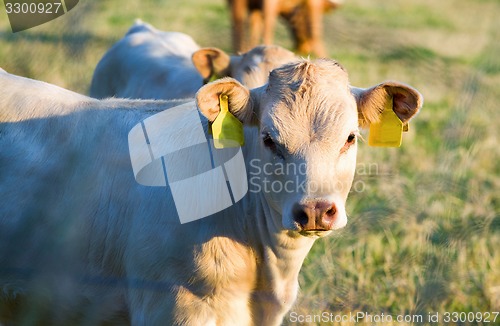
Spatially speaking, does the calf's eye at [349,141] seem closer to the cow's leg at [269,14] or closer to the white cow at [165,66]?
the white cow at [165,66]

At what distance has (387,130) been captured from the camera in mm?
3658

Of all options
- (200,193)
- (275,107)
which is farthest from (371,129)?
(200,193)

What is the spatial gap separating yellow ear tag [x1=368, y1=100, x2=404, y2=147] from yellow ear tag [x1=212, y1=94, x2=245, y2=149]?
2.17 ft

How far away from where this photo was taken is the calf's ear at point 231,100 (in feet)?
10.9

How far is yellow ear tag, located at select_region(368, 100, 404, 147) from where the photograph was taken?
11.9 feet

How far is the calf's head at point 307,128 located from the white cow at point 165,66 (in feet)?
7.89

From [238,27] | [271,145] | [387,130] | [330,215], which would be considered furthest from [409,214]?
[330,215]

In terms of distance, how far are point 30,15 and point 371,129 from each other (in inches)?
97.3

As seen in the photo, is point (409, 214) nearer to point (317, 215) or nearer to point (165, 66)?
point (165, 66)

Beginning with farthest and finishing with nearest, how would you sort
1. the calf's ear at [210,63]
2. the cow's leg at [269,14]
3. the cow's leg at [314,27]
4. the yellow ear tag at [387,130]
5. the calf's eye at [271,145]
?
the cow's leg at [269,14], the calf's ear at [210,63], the cow's leg at [314,27], the yellow ear tag at [387,130], the calf's eye at [271,145]

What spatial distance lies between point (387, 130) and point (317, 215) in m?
0.86

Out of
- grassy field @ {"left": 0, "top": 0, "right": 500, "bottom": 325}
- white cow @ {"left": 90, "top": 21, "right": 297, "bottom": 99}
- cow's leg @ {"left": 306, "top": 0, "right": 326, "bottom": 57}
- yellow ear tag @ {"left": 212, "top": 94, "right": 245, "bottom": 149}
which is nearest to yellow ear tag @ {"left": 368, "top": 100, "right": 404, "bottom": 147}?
grassy field @ {"left": 0, "top": 0, "right": 500, "bottom": 325}

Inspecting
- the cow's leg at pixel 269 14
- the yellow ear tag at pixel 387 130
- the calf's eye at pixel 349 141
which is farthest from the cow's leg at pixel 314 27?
the cow's leg at pixel 269 14

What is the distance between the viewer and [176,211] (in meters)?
3.55
